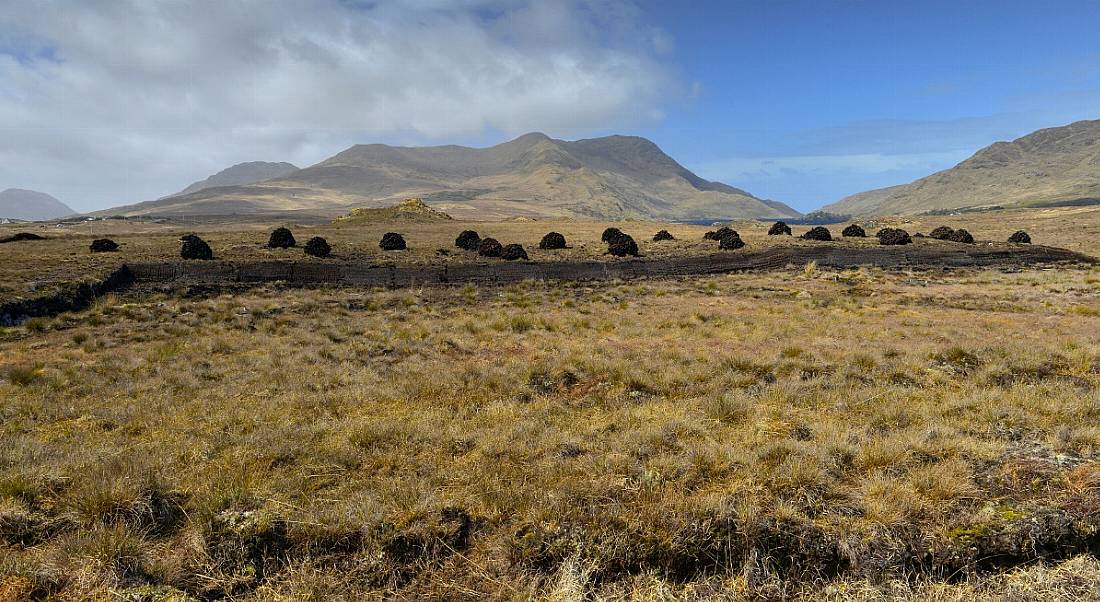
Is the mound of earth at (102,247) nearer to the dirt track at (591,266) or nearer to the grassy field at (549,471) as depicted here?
the dirt track at (591,266)

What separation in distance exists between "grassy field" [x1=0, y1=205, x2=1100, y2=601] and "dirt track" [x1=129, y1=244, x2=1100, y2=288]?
39.2ft

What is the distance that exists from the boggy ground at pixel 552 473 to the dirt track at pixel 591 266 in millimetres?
12550

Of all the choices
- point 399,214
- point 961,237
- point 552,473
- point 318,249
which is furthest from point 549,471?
point 399,214

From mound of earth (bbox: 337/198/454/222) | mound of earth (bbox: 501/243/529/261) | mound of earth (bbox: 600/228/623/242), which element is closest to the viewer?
mound of earth (bbox: 501/243/529/261)

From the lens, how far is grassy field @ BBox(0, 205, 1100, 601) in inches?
148

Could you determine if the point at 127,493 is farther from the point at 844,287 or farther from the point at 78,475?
the point at 844,287

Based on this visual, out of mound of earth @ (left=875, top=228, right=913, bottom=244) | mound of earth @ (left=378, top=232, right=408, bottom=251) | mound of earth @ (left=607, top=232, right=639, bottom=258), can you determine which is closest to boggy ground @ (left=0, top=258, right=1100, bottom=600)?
mound of earth @ (left=378, top=232, right=408, bottom=251)

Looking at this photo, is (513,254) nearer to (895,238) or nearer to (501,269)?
(501,269)

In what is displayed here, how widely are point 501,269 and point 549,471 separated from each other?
2375 centimetres

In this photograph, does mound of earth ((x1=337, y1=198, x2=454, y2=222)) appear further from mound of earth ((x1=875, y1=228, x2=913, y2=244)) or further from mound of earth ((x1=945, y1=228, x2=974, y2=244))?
mound of earth ((x1=945, y1=228, x2=974, y2=244))

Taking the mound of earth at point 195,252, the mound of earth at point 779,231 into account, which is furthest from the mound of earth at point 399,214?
the mound of earth at point 779,231

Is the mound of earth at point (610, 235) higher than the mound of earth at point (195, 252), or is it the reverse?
the mound of earth at point (610, 235)

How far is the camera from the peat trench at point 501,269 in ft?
63.3

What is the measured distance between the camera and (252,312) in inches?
674
